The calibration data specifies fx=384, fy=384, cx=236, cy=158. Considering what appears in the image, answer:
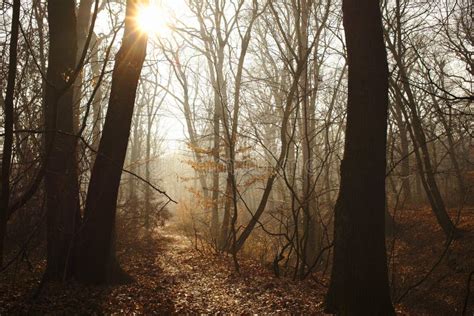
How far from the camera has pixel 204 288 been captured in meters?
6.95

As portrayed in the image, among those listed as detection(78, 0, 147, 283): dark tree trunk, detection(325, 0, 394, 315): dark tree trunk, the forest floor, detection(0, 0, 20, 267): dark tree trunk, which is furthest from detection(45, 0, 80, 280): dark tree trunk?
detection(325, 0, 394, 315): dark tree trunk

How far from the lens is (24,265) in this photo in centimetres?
696

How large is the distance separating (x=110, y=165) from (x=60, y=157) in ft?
2.43

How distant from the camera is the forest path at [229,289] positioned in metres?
5.62

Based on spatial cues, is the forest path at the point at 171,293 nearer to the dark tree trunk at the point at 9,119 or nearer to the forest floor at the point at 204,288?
the forest floor at the point at 204,288

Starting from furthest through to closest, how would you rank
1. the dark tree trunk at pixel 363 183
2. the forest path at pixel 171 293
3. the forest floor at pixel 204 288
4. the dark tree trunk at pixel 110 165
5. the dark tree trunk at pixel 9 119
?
the dark tree trunk at pixel 110 165
the forest floor at pixel 204 288
the forest path at pixel 171 293
the dark tree trunk at pixel 363 183
the dark tree trunk at pixel 9 119

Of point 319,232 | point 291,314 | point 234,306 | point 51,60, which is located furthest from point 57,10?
point 319,232

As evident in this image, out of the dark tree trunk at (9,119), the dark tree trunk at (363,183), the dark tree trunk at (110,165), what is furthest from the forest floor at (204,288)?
the dark tree trunk at (9,119)

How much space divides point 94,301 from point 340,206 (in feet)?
11.0

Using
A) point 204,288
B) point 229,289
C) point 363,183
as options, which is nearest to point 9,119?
point 363,183

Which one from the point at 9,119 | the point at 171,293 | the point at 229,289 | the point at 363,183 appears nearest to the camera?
the point at 9,119

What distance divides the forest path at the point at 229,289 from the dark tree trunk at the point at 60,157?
1844 mm

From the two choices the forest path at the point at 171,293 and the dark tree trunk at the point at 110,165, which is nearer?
the forest path at the point at 171,293

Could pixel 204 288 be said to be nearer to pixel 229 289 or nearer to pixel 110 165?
pixel 229 289
